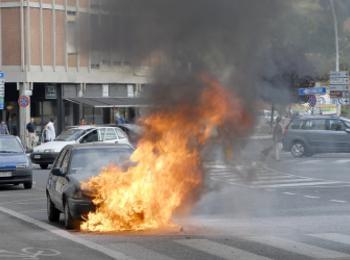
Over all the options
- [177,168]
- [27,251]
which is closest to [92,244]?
[27,251]

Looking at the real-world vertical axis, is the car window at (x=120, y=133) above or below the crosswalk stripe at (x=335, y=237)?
above

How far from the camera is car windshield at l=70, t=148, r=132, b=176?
45.3 feet

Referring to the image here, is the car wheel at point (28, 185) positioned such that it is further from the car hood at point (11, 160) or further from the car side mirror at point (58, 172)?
the car side mirror at point (58, 172)

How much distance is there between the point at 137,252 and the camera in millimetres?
10914

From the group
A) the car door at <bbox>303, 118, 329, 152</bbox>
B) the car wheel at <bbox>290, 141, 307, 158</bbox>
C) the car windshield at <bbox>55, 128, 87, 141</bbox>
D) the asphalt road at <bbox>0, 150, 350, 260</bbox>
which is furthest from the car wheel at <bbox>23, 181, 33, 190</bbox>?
the car door at <bbox>303, 118, 329, 152</bbox>

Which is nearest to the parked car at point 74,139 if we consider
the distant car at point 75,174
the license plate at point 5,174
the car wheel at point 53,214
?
the license plate at point 5,174

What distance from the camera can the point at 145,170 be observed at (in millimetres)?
12805

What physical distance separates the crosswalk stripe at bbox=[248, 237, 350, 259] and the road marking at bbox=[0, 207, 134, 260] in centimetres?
222

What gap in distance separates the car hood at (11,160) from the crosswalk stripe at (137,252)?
10278mm

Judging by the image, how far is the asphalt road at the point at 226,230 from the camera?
35.6 feet

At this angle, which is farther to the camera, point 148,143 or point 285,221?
point 285,221

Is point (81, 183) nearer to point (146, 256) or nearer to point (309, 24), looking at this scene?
point (146, 256)

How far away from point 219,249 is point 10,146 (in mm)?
12687

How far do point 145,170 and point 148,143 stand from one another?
447 mm
